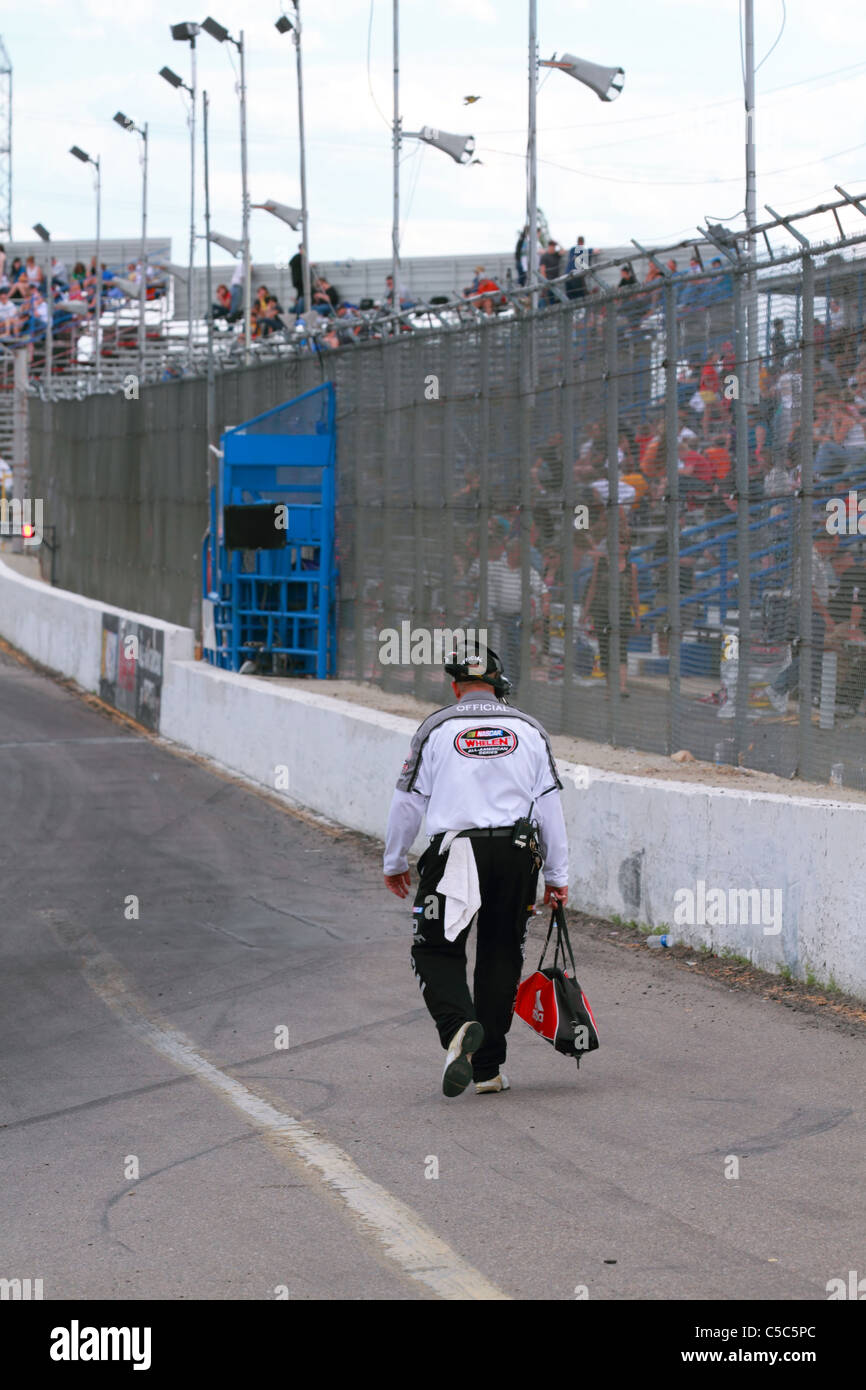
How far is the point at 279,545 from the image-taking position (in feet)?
63.2

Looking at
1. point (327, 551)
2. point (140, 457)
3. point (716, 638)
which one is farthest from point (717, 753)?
point (140, 457)

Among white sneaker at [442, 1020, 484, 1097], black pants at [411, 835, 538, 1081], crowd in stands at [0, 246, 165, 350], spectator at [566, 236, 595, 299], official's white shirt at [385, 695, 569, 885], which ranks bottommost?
white sneaker at [442, 1020, 484, 1097]

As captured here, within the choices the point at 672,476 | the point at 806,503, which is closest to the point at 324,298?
the point at 672,476

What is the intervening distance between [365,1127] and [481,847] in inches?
44.9

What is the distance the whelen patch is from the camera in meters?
6.94

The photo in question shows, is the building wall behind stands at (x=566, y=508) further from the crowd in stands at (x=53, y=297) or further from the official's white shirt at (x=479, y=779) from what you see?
the crowd in stands at (x=53, y=297)

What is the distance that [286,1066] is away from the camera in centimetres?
750

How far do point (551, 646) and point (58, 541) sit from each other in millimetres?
21568

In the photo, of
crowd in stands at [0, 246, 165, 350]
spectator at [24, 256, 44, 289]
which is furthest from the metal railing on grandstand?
spectator at [24, 256, 44, 289]

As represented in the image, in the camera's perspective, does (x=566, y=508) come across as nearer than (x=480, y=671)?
No

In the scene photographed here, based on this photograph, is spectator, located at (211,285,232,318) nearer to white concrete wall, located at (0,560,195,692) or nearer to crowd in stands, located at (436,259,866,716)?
white concrete wall, located at (0,560,195,692)

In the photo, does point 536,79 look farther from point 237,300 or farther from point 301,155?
point 237,300

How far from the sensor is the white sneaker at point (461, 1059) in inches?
260

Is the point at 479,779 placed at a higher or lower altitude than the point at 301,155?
lower
